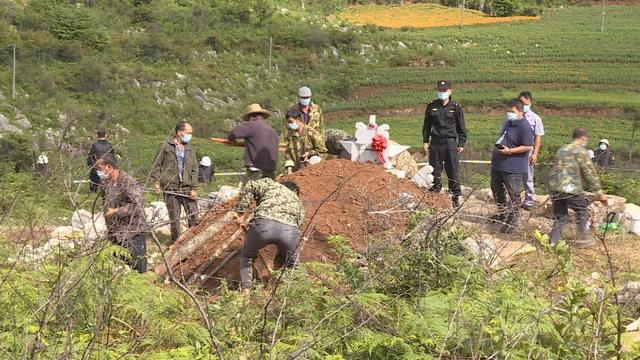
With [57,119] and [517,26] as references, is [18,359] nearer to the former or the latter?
[57,119]

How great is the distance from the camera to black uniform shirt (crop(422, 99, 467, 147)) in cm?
1020

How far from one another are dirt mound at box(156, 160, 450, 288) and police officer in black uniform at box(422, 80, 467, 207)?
0.63m

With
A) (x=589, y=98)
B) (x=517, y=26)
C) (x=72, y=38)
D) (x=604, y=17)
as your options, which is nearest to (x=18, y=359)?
(x=72, y=38)

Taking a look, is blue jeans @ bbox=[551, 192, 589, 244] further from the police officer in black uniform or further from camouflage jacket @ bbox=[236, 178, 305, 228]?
camouflage jacket @ bbox=[236, 178, 305, 228]

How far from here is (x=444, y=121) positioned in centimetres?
1020

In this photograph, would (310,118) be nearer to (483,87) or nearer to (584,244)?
(584,244)

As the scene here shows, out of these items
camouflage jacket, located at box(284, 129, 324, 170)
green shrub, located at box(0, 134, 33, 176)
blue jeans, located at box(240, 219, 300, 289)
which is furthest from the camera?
green shrub, located at box(0, 134, 33, 176)

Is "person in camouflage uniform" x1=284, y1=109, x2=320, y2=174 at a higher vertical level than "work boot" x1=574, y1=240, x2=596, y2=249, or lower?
higher

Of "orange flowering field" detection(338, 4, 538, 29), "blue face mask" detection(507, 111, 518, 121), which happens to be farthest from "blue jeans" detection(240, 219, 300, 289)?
"orange flowering field" detection(338, 4, 538, 29)

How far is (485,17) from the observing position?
64.2 m

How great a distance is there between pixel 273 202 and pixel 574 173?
3322 millimetres

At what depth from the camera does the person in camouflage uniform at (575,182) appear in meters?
8.62

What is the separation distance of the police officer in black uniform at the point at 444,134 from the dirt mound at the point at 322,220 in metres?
0.63

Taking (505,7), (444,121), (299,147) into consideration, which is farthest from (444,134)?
(505,7)
